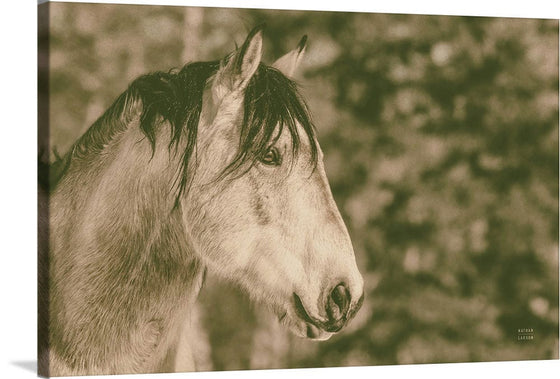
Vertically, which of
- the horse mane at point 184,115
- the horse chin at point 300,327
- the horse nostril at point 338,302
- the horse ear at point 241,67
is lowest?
the horse chin at point 300,327

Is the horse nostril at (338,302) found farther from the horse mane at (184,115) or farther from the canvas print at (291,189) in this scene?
the horse mane at (184,115)

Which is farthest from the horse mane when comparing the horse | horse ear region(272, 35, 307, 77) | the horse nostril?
the horse nostril

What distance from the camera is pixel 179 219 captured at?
5.07 m

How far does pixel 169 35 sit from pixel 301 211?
0.99 metres

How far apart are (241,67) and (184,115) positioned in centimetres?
33

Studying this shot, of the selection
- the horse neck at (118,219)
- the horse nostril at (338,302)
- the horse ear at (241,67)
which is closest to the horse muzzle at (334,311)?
the horse nostril at (338,302)

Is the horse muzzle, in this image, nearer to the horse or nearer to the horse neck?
the horse

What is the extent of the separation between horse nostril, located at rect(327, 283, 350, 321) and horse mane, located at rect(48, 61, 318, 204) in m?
0.66

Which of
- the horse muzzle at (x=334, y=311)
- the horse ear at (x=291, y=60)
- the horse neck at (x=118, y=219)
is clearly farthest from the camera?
the horse ear at (x=291, y=60)

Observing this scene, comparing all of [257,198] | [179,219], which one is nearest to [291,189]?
[257,198]

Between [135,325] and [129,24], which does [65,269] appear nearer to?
[135,325]

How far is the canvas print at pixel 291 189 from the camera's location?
5.05m

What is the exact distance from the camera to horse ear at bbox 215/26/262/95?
16.8 ft

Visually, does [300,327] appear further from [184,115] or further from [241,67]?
[241,67]
